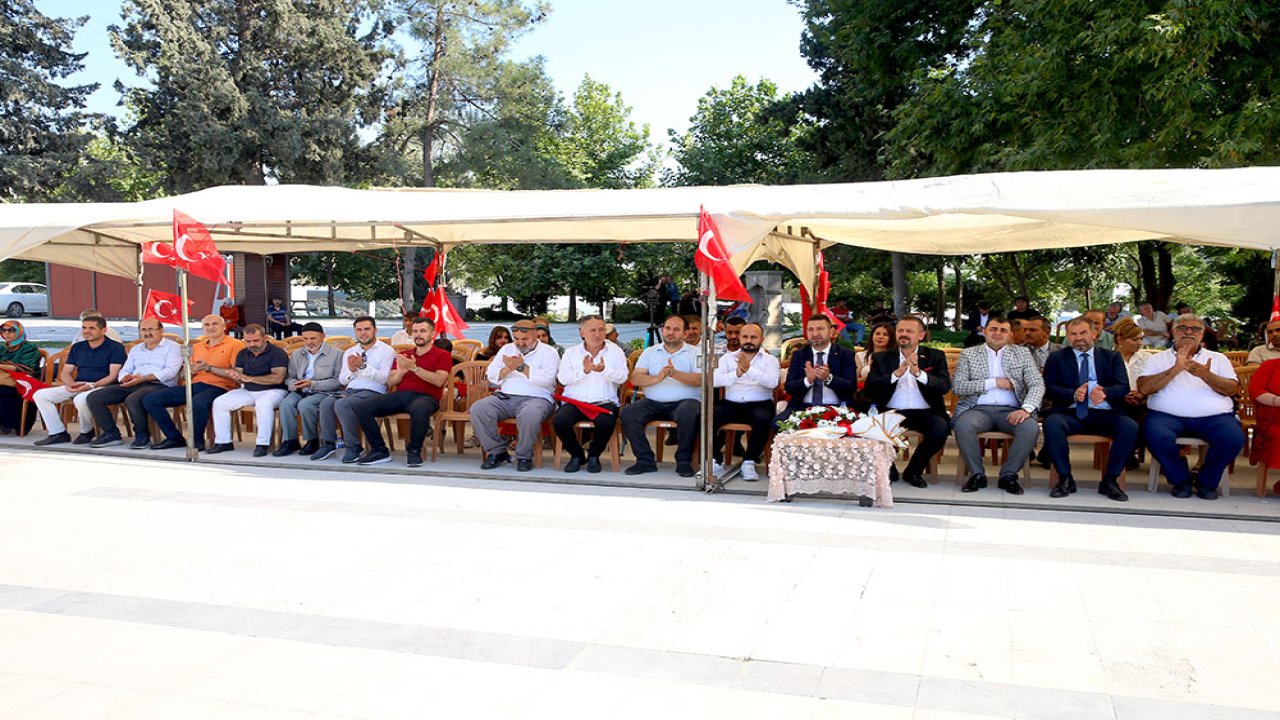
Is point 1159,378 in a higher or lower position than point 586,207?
lower

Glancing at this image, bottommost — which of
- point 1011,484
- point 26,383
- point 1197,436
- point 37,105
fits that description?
point 1011,484

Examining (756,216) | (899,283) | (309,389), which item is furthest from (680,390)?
(899,283)

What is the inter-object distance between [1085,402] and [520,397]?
14.1 ft

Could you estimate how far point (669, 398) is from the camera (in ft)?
25.9

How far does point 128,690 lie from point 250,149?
2487 cm

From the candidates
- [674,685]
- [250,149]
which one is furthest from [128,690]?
[250,149]

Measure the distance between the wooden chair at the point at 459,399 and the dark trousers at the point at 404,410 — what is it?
0.13 metres

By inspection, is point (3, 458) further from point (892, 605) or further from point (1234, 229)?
point (1234, 229)

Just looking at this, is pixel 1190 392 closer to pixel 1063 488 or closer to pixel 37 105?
pixel 1063 488

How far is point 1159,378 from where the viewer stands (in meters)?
6.82

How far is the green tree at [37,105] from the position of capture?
979 inches

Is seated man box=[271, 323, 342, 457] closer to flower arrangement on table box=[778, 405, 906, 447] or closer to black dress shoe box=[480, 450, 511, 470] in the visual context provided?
black dress shoe box=[480, 450, 511, 470]

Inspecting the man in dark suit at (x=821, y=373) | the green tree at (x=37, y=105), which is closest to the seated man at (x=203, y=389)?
the man in dark suit at (x=821, y=373)

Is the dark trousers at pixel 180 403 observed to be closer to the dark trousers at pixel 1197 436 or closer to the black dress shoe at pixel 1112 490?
the black dress shoe at pixel 1112 490
